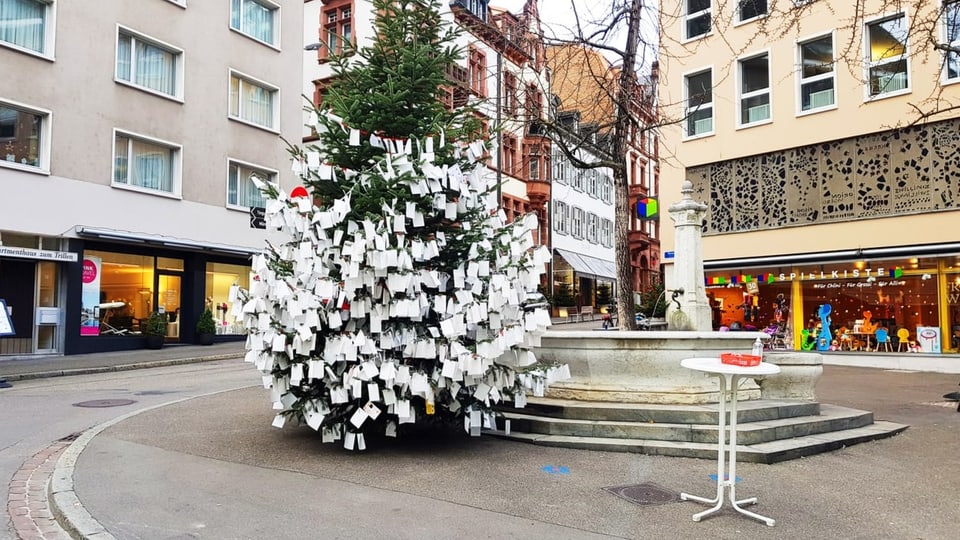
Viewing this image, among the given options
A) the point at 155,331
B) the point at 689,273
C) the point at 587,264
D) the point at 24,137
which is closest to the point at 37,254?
the point at 24,137

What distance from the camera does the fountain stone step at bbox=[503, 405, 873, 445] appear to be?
24.2 feet

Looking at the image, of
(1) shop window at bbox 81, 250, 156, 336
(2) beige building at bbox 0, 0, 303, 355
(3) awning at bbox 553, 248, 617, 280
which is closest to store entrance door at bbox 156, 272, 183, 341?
(2) beige building at bbox 0, 0, 303, 355

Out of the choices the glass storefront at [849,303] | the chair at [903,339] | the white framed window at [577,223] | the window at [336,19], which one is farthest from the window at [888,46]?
the white framed window at [577,223]

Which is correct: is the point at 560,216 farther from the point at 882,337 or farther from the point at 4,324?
the point at 4,324

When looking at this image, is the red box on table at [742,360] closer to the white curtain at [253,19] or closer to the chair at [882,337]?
the chair at [882,337]

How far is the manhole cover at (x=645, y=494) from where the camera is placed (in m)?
5.61

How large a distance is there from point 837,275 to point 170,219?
1952 cm

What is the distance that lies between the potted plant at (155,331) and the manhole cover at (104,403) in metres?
11.0

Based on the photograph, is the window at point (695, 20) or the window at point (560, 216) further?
the window at point (560, 216)

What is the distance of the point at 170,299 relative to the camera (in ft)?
78.1

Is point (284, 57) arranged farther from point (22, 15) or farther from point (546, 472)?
point (546, 472)

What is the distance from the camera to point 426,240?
7180mm

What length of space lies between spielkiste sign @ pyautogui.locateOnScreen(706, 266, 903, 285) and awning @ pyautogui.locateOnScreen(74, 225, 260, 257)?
1393cm

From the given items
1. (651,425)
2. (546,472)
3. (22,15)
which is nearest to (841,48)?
(651,425)
